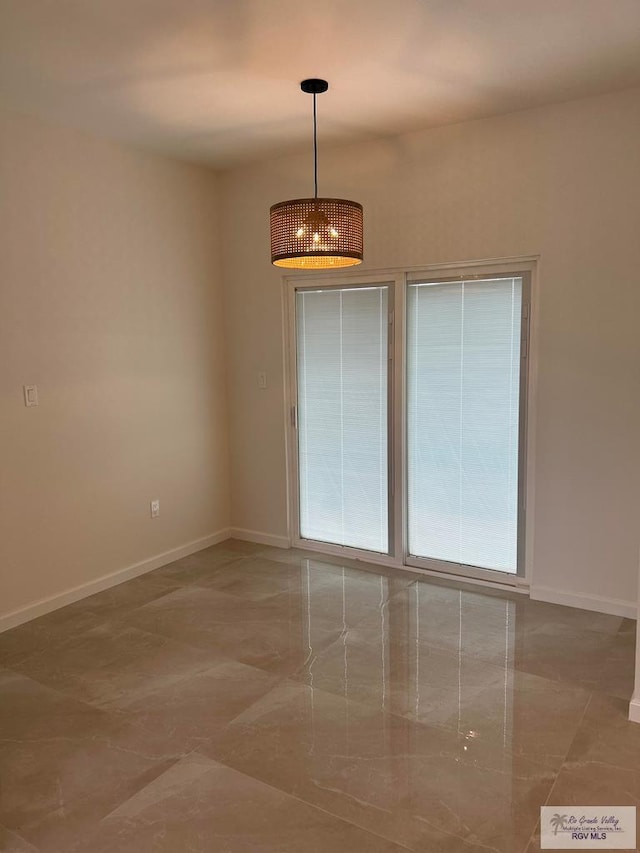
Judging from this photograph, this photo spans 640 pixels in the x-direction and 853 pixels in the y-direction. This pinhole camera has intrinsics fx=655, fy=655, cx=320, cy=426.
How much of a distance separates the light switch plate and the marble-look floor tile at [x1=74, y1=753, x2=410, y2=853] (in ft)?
7.04

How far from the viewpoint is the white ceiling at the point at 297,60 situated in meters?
2.48

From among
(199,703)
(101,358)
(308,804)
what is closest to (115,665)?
(199,703)

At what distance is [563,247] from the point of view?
355cm

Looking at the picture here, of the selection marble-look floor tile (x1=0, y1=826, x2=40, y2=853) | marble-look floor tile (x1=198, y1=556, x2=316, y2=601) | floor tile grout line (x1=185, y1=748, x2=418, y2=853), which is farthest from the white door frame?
marble-look floor tile (x1=0, y1=826, x2=40, y2=853)

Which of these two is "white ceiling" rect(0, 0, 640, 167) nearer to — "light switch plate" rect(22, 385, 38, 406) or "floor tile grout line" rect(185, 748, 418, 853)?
"light switch plate" rect(22, 385, 38, 406)

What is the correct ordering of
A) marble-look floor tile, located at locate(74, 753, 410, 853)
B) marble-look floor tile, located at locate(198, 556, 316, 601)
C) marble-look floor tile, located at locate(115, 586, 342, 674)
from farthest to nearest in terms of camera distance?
marble-look floor tile, located at locate(198, 556, 316, 601)
marble-look floor tile, located at locate(115, 586, 342, 674)
marble-look floor tile, located at locate(74, 753, 410, 853)

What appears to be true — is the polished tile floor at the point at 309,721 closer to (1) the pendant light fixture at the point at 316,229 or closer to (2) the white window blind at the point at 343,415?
(2) the white window blind at the point at 343,415

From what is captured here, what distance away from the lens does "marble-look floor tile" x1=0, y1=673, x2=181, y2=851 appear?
2.13 m

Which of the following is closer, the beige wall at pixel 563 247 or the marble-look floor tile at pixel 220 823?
the marble-look floor tile at pixel 220 823

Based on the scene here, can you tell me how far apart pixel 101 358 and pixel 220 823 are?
2.76 m

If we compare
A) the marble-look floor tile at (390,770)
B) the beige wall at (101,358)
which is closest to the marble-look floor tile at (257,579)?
the beige wall at (101,358)

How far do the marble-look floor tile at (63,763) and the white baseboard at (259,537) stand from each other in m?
2.19

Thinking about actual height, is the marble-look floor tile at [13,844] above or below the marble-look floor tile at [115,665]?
below

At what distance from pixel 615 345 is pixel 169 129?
2.77 meters
